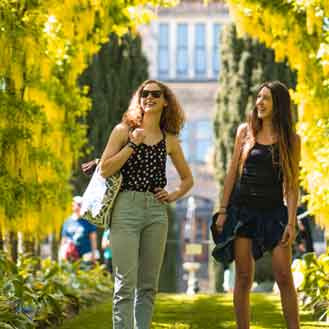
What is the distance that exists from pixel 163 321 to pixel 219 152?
43.5 ft

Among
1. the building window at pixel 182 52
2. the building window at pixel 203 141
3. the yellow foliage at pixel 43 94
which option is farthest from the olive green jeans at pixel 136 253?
the building window at pixel 182 52

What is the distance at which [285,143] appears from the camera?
4.72 meters

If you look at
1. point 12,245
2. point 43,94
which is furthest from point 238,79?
point 12,245

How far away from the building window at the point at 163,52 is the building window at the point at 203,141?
229 cm

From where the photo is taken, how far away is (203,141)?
101 ft

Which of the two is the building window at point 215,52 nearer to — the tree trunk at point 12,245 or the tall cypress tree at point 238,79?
the tall cypress tree at point 238,79

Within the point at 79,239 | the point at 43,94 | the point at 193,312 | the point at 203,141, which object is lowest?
the point at 193,312

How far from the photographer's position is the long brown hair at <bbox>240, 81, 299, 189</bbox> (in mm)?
4703

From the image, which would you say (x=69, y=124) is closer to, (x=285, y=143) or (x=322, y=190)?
(x=322, y=190)

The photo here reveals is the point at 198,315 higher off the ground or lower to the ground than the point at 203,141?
lower

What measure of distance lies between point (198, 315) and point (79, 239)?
168 inches

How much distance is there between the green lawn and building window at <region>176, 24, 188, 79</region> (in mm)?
23098

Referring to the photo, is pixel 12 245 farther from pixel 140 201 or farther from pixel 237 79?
pixel 237 79

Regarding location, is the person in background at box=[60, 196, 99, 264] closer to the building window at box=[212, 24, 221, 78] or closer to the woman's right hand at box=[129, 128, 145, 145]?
the woman's right hand at box=[129, 128, 145, 145]
